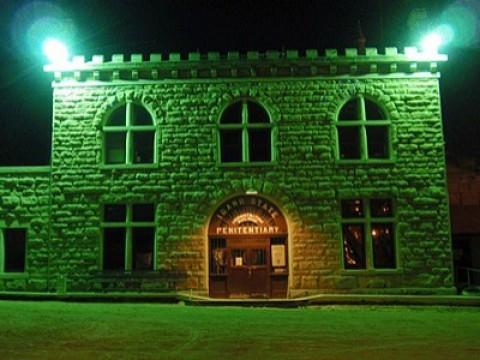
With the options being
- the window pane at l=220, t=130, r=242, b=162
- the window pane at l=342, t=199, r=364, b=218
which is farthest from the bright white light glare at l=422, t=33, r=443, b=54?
the window pane at l=220, t=130, r=242, b=162

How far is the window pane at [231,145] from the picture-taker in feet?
62.9

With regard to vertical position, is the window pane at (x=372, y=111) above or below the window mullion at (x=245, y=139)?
above

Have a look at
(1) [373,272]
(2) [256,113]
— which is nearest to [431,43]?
(2) [256,113]

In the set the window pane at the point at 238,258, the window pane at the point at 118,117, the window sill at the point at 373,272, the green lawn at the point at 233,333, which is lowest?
the green lawn at the point at 233,333

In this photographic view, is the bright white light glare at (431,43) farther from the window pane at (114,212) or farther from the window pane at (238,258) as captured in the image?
the window pane at (114,212)

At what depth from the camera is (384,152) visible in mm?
19234

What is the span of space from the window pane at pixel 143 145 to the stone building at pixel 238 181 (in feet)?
0.13

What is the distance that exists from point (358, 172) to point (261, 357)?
10810 mm

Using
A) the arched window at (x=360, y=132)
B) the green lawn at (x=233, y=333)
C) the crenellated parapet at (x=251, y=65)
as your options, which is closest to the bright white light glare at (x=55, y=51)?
the crenellated parapet at (x=251, y=65)

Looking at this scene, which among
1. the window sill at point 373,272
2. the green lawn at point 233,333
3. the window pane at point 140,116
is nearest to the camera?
the green lawn at point 233,333

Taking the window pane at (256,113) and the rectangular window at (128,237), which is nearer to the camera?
the rectangular window at (128,237)

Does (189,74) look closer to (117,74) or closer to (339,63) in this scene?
(117,74)

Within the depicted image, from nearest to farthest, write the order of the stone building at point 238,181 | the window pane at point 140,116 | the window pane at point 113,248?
the stone building at point 238,181 < the window pane at point 113,248 < the window pane at point 140,116

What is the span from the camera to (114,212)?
19.1m
